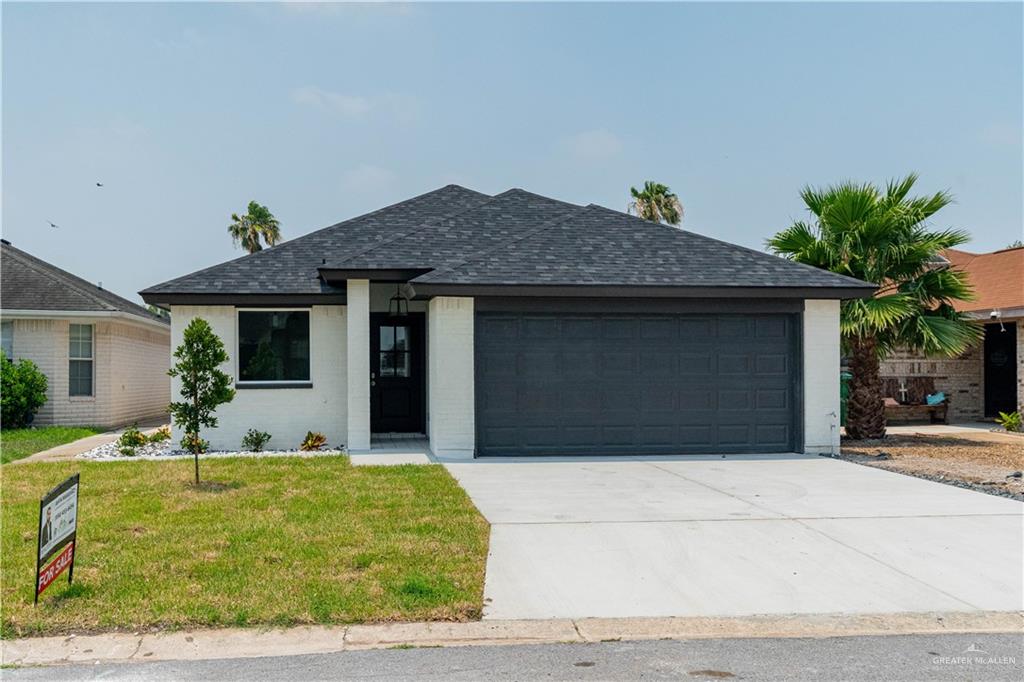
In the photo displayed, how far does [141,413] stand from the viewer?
2267 cm

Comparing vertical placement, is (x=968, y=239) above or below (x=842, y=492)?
above

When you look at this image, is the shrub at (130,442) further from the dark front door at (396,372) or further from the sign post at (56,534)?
the sign post at (56,534)

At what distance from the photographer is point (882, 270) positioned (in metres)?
16.1

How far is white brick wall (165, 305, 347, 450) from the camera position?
14.8 meters

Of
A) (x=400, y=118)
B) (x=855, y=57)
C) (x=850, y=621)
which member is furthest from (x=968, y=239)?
(x=850, y=621)

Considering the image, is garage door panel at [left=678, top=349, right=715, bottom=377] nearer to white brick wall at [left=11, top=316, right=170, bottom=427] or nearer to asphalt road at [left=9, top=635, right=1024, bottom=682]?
asphalt road at [left=9, top=635, right=1024, bottom=682]

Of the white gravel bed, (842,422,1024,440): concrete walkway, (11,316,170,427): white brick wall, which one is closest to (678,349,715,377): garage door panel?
(842,422,1024,440): concrete walkway

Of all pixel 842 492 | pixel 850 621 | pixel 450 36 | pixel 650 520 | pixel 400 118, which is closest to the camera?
pixel 850 621

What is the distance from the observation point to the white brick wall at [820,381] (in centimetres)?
1425

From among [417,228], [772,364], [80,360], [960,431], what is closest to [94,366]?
[80,360]

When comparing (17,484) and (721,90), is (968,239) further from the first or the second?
(17,484)

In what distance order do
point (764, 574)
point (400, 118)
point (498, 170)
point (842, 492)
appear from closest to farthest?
point (764, 574) → point (842, 492) → point (400, 118) → point (498, 170)

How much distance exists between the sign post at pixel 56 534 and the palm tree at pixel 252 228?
37.6 m

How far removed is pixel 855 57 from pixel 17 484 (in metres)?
15.1
